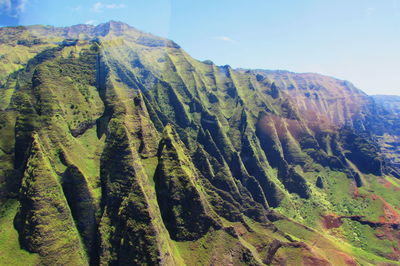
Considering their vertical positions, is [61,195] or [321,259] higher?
[61,195]

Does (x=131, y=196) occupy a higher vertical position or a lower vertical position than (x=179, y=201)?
higher

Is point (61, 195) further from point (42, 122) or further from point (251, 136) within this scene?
point (251, 136)

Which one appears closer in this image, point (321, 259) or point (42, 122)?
point (42, 122)

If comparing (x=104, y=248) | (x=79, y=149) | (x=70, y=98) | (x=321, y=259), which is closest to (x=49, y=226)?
(x=104, y=248)

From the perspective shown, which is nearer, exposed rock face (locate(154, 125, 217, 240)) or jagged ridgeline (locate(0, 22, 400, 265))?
jagged ridgeline (locate(0, 22, 400, 265))

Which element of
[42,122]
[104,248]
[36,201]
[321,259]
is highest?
[42,122]

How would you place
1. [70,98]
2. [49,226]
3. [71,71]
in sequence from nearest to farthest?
[49,226]
[70,98]
[71,71]

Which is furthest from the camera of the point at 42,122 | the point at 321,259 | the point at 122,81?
the point at 122,81

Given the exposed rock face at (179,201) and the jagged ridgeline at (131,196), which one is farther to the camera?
the exposed rock face at (179,201)

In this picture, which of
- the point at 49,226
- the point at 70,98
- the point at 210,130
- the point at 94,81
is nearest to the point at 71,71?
the point at 94,81

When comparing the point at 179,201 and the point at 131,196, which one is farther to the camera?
the point at 179,201
